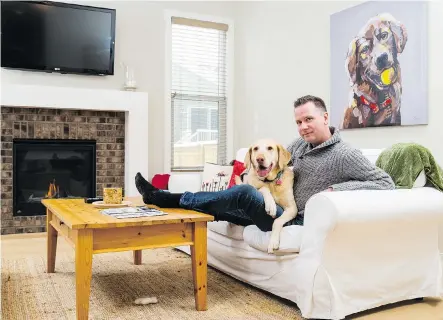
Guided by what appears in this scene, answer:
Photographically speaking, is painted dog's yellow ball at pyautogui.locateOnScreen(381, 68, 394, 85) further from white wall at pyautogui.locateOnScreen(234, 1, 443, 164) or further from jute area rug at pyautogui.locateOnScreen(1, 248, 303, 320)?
jute area rug at pyautogui.locateOnScreen(1, 248, 303, 320)

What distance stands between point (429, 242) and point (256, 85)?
10.5 ft

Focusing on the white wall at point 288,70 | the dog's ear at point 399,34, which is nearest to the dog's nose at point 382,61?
the dog's ear at point 399,34

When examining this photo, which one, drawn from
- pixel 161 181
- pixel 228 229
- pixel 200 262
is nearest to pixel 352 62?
pixel 228 229

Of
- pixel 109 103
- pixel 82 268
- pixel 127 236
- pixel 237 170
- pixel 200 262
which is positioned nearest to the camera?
pixel 82 268

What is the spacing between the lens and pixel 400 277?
7.73ft

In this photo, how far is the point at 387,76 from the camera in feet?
11.7

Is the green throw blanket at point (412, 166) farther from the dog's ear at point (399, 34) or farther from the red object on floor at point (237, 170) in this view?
the dog's ear at point (399, 34)

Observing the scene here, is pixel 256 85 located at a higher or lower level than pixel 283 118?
higher

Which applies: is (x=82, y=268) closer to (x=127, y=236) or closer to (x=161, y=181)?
(x=127, y=236)

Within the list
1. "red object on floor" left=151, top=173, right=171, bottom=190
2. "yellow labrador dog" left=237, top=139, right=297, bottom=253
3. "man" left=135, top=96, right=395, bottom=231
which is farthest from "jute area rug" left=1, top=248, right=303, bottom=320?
"red object on floor" left=151, top=173, right=171, bottom=190

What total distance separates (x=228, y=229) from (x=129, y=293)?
2.19ft

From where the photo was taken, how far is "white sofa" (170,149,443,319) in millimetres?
2117

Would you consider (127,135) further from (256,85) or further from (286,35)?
(286,35)

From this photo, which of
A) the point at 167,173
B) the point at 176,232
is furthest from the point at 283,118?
the point at 176,232
